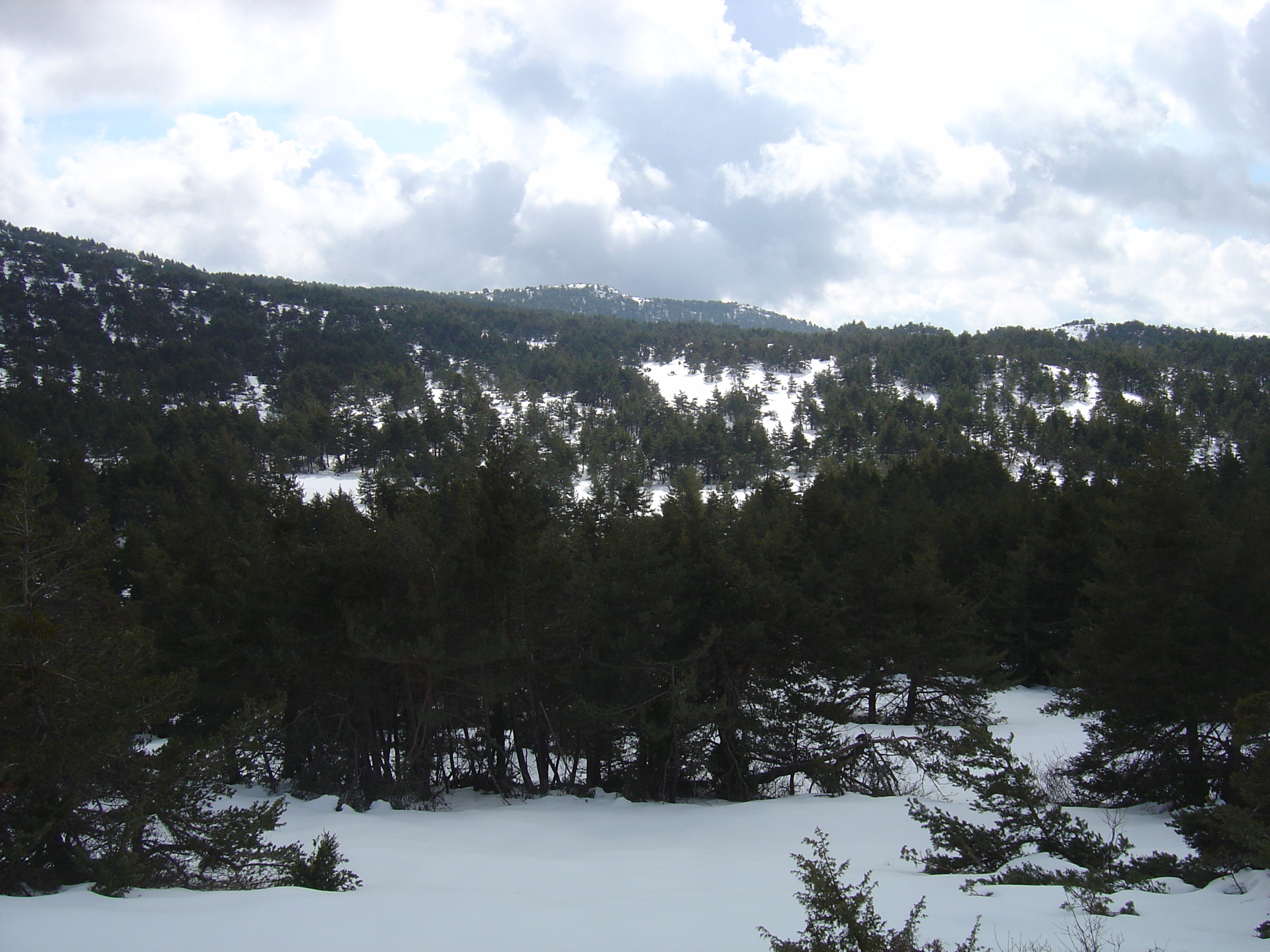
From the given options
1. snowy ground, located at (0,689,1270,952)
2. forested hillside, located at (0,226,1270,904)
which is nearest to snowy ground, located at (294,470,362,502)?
forested hillside, located at (0,226,1270,904)

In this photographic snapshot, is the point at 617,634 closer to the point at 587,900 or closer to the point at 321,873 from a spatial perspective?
the point at 587,900

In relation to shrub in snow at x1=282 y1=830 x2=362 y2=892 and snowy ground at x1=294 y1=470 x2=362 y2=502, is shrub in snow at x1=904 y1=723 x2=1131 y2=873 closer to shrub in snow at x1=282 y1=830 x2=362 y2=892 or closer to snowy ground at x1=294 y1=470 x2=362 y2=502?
shrub in snow at x1=282 y1=830 x2=362 y2=892

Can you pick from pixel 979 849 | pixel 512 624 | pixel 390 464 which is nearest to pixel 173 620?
pixel 512 624

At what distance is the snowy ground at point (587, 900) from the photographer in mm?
5336

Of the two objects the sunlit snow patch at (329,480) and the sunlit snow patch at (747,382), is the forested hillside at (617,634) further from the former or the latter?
the sunlit snow patch at (747,382)

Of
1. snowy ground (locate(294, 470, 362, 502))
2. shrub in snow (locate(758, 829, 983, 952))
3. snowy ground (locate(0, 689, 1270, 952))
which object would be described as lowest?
snowy ground (locate(0, 689, 1270, 952))

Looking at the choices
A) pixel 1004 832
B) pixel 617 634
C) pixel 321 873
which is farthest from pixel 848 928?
pixel 617 634

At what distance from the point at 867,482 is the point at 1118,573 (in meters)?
45.8

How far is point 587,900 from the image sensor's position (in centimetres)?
777

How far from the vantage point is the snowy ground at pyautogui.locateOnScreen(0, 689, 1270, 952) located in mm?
5336

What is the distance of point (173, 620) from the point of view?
17.4 metres

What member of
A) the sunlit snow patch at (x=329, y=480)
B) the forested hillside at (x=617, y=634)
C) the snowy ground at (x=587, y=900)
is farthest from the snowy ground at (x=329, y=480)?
the snowy ground at (x=587, y=900)

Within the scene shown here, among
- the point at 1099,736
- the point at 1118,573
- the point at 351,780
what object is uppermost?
the point at 1118,573

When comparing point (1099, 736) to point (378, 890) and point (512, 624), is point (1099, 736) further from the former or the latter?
point (378, 890)
